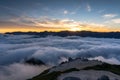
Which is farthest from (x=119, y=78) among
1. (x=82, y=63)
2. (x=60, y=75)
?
(x=82, y=63)

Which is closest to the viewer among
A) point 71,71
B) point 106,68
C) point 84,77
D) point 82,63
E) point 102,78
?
point 102,78

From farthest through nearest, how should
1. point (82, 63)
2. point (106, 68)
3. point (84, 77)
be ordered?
point (82, 63), point (106, 68), point (84, 77)

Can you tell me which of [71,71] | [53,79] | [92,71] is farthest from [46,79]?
[92,71]

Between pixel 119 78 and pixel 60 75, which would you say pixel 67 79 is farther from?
pixel 119 78

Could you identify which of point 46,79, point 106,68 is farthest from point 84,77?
point 106,68

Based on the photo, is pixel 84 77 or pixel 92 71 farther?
pixel 92 71

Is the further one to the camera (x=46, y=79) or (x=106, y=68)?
(x=106, y=68)

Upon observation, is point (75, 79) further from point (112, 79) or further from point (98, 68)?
point (98, 68)

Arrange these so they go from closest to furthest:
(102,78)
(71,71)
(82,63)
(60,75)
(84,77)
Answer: (102,78), (84,77), (60,75), (71,71), (82,63)

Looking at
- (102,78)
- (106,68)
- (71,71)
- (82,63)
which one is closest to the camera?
(102,78)
